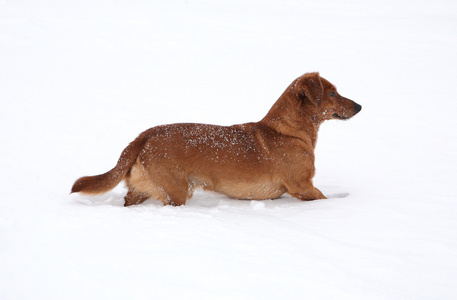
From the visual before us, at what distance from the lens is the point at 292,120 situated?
4.52 meters

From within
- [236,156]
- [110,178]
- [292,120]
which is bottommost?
[110,178]

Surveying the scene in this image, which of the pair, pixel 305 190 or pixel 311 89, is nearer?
pixel 305 190

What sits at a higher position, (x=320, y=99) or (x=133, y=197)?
(x=320, y=99)

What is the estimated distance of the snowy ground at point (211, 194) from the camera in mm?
2613

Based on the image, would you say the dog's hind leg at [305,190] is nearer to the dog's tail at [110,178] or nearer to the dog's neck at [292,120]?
the dog's neck at [292,120]

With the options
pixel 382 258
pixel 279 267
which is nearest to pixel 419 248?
pixel 382 258

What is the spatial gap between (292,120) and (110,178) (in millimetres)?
2018

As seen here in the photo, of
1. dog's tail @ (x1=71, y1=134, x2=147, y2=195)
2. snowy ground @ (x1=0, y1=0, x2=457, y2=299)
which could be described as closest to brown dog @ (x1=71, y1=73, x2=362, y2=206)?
dog's tail @ (x1=71, y1=134, x2=147, y2=195)

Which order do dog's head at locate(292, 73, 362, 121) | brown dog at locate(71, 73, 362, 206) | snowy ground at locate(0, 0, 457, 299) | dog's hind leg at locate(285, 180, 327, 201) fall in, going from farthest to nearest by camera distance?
dog's head at locate(292, 73, 362, 121), dog's hind leg at locate(285, 180, 327, 201), brown dog at locate(71, 73, 362, 206), snowy ground at locate(0, 0, 457, 299)

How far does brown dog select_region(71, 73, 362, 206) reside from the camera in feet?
12.8

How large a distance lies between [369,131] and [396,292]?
4.36 metres

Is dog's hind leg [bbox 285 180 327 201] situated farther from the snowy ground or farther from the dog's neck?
the dog's neck

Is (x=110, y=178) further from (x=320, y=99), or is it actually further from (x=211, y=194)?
(x=320, y=99)

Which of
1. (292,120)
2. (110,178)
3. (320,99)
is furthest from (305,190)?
(110,178)
